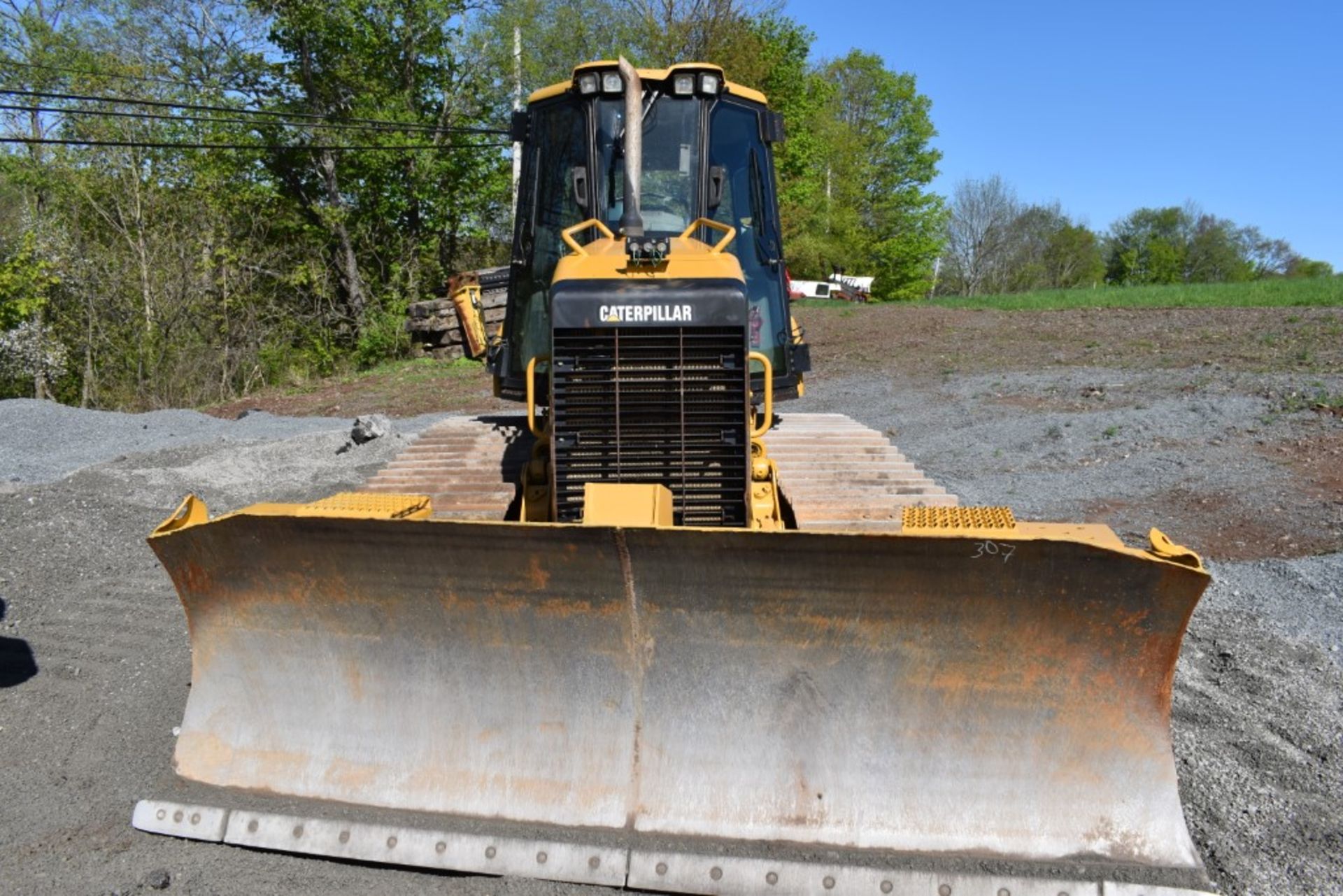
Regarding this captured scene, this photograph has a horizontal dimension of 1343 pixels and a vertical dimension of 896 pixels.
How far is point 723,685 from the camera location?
3.71m

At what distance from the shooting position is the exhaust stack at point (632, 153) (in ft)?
15.6

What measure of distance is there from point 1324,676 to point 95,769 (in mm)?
5480

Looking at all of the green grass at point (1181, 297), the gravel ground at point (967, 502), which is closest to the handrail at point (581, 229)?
the gravel ground at point (967, 502)

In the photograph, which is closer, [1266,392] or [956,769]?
[956,769]

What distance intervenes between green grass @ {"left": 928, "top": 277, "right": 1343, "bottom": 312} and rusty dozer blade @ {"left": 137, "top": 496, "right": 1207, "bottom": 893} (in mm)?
20540

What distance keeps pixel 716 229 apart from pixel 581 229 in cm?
67

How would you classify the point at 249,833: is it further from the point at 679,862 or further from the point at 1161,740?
the point at 1161,740

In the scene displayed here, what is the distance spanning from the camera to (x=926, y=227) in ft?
184

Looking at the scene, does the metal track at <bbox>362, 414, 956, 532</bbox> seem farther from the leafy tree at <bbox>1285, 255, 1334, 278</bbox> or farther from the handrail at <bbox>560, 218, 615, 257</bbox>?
the leafy tree at <bbox>1285, 255, 1334, 278</bbox>

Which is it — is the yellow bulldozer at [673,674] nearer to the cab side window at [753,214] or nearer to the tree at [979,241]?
the cab side window at [753,214]

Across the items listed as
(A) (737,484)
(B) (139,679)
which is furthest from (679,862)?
(B) (139,679)

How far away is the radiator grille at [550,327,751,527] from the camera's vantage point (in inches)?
167

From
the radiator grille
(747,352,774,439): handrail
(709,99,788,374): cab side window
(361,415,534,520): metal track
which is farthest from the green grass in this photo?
the radiator grille

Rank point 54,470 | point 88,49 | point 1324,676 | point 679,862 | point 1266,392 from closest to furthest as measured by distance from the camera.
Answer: point 679,862
point 1324,676
point 54,470
point 1266,392
point 88,49
